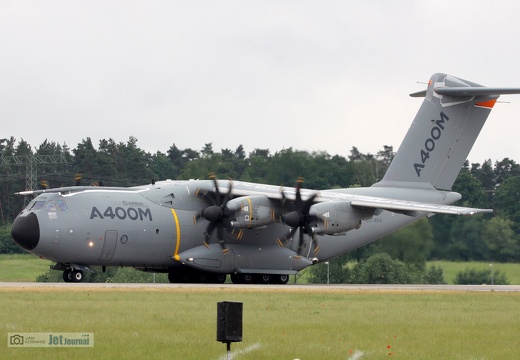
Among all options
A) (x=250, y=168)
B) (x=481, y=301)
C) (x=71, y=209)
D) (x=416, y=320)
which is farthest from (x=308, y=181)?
(x=416, y=320)

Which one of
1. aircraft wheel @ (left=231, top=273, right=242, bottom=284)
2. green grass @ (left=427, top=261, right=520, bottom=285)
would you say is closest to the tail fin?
green grass @ (left=427, top=261, right=520, bottom=285)

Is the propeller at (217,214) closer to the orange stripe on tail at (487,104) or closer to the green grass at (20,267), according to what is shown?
the orange stripe on tail at (487,104)

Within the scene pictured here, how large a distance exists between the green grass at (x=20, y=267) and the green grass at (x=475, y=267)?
20.3m

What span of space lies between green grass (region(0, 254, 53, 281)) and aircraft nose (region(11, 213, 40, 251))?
1646 cm

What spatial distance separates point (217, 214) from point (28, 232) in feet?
21.6

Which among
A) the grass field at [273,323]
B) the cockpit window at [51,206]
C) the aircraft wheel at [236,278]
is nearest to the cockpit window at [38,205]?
the cockpit window at [51,206]

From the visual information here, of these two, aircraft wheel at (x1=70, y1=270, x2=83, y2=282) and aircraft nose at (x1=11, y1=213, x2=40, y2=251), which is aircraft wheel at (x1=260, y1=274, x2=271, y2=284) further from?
aircraft nose at (x1=11, y1=213, x2=40, y2=251)

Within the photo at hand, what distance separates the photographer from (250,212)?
35906 mm

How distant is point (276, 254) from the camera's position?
38.6 m

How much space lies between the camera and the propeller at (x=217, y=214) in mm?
36656

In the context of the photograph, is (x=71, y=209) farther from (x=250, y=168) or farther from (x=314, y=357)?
(x=314, y=357)

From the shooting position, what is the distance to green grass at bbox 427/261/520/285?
41344mm

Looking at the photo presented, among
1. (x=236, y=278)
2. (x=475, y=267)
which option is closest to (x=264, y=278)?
(x=236, y=278)

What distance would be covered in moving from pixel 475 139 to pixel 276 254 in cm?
971
